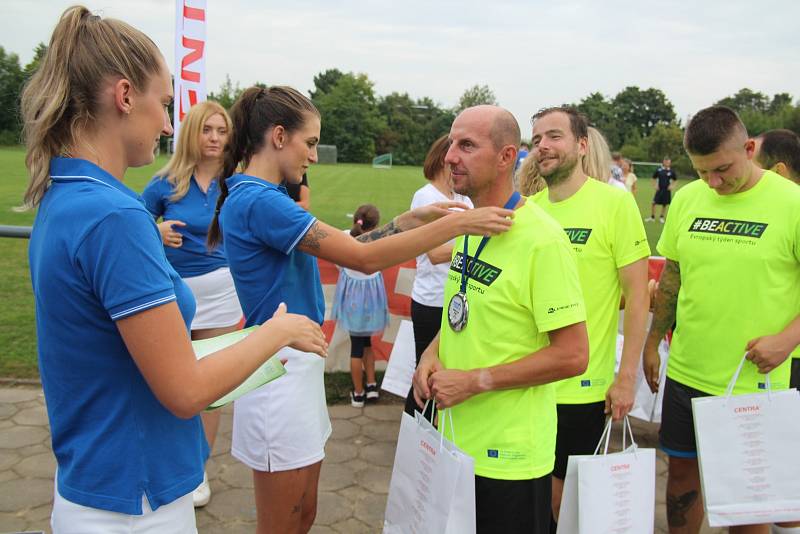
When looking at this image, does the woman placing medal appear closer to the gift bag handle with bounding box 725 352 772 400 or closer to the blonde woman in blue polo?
the blonde woman in blue polo

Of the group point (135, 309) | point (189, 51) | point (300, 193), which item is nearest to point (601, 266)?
point (135, 309)

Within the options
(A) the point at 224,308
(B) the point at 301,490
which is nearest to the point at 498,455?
(B) the point at 301,490

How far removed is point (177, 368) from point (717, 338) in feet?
8.37

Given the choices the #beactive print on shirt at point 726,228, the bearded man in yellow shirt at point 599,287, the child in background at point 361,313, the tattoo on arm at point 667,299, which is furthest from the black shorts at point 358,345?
the #beactive print on shirt at point 726,228

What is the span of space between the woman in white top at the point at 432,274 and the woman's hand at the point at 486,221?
1.95 m

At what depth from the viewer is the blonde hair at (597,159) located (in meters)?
3.68

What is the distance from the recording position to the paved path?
359 centimetres

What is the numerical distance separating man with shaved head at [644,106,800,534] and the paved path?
0.95 meters

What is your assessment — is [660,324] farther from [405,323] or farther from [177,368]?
[177,368]

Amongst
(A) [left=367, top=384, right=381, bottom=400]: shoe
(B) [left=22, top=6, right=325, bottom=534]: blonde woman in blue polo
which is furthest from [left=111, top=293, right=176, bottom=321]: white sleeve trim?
(A) [left=367, top=384, right=381, bottom=400]: shoe

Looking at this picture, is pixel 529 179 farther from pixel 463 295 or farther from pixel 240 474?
pixel 240 474

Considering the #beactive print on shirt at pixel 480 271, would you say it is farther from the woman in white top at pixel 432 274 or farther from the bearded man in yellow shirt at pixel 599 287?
the woman in white top at pixel 432 274

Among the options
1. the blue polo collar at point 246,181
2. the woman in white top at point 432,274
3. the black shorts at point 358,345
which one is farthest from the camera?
the black shorts at point 358,345

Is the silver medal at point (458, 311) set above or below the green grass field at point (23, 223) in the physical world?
above
